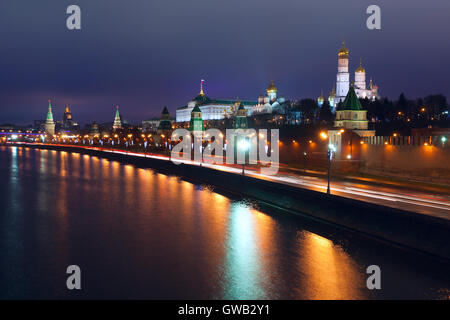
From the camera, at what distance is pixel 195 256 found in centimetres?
1433

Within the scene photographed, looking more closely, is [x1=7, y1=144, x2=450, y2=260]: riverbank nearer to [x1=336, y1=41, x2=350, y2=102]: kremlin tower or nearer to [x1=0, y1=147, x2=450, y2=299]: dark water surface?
[x1=0, y1=147, x2=450, y2=299]: dark water surface

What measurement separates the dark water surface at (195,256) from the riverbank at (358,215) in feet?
1.83

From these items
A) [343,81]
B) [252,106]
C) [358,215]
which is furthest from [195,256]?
[252,106]

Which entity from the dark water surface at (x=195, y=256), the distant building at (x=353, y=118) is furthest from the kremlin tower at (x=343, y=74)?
the dark water surface at (x=195, y=256)

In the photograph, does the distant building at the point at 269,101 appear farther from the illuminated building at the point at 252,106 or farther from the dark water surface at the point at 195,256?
the dark water surface at the point at 195,256

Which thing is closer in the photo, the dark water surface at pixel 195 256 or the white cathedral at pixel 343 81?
the dark water surface at pixel 195 256

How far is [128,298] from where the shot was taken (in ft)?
34.8

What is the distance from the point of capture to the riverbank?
13.4 metres

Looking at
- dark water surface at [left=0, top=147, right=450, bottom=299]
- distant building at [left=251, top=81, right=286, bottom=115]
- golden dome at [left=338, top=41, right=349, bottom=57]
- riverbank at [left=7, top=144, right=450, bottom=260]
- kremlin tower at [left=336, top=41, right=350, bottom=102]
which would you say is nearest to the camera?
dark water surface at [left=0, top=147, right=450, bottom=299]

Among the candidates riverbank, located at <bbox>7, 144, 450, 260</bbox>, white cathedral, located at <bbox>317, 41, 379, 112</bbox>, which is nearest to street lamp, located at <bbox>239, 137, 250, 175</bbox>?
riverbank, located at <bbox>7, 144, 450, 260</bbox>

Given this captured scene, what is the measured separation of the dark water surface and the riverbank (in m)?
0.56

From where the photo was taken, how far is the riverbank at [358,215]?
13.4m
